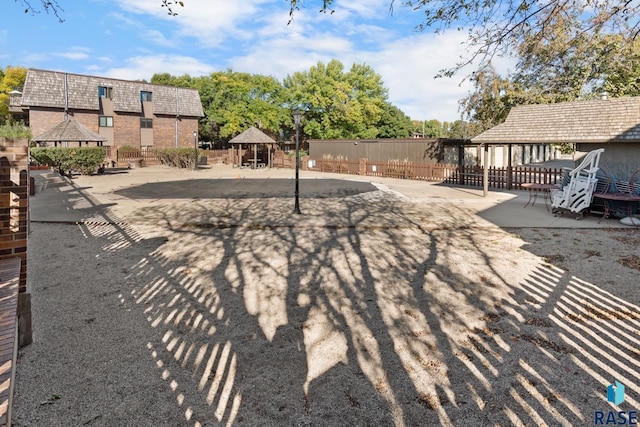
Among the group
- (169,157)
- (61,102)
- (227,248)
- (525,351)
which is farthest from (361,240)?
(61,102)

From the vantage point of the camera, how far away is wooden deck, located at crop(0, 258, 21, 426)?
8.15 feet

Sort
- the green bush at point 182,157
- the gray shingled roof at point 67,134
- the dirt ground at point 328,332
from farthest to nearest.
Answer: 1. the green bush at point 182,157
2. the gray shingled roof at point 67,134
3. the dirt ground at point 328,332

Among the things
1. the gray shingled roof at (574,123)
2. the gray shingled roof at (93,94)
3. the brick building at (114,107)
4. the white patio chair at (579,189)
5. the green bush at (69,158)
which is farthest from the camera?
the brick building at (114,107)

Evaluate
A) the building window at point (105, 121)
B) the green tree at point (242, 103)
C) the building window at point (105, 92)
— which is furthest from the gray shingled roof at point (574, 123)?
the building window at point (105, 92)

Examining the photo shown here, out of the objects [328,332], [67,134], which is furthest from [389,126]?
[328,332]

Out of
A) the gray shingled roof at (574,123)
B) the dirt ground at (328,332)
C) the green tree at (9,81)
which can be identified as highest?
the green tree at (9,81)

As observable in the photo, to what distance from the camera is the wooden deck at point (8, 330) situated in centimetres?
248

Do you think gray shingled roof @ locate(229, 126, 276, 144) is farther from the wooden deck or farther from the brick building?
the wooden deck

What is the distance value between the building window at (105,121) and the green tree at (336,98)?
21.5m

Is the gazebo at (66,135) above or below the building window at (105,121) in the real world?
below

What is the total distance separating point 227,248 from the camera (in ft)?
28.8

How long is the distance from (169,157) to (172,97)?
1573cm

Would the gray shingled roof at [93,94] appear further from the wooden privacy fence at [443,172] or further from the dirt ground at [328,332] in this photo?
the dirt ground at [328,332]

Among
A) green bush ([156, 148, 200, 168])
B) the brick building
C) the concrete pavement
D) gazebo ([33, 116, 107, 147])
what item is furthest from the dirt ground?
the brick building
